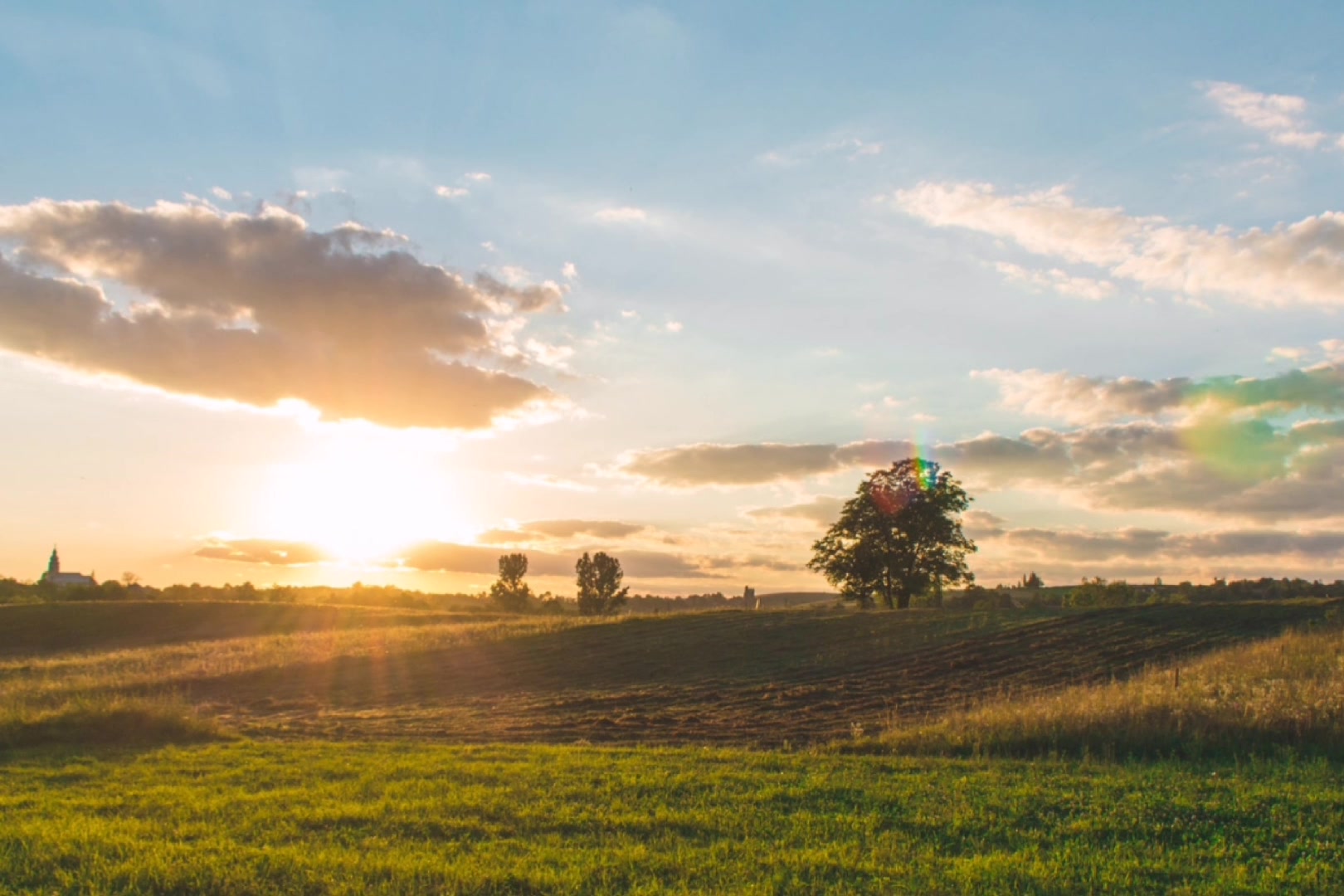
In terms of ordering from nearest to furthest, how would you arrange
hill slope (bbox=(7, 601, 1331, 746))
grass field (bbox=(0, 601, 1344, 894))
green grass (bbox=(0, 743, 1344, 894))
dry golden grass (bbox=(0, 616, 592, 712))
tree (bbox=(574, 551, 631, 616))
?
green grass (bbox=(0, 743, 1344, 894)) → grass field (bbox=(0, 601, 1344, 894)) → hill slope (bbox=(7, 601, 1331, 746)) → dry golden grass (bbox=(0, 616, 592, 712)) → tree (bbox=(574, 551, 631, 616))

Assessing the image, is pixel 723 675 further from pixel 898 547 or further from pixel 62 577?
pixel 62 577

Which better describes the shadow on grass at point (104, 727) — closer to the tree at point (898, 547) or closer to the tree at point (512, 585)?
the tree at point (898, 547)

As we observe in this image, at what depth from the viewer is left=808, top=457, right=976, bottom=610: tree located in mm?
61531

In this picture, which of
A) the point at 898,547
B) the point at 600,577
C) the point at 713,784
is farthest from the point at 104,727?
the point at 600,577

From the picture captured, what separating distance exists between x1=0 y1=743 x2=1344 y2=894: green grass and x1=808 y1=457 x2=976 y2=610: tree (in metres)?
48.4

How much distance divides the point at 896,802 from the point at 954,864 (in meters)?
2.65

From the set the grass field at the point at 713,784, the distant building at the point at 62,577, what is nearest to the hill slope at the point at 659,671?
the grass field at the point at 713,784

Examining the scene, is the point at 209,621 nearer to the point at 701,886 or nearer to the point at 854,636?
the point at 854,636

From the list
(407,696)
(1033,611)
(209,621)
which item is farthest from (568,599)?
(407,696)

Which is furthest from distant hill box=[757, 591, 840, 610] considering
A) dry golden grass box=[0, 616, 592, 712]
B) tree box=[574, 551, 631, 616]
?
dry golden grass box=[0, 616, 592, 712]

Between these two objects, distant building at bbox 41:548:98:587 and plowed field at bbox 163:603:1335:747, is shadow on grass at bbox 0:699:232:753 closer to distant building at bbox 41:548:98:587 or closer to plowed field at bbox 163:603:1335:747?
plowed field at bbox 163:603:1335:747

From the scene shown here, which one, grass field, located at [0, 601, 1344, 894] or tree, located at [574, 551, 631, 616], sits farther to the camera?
tree, located at [574, 551, 631, 616]

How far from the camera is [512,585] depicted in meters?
125

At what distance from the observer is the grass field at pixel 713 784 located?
8.46 m
